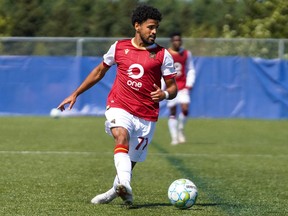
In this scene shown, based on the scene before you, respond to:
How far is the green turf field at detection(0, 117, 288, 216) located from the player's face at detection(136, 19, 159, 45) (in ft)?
5.42

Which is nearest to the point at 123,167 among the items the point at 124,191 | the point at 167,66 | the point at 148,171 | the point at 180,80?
the point at 124,191

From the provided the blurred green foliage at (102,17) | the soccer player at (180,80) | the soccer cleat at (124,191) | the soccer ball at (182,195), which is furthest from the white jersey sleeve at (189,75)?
the blurred green foliage at (102,17)

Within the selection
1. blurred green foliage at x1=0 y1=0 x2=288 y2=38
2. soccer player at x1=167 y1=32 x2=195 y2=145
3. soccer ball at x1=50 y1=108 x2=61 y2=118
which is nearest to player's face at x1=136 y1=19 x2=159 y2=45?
soccer player at x1=167 y1=32 x2=195 y2=145

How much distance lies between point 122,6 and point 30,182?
42543 millimetres

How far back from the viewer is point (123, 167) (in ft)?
24.8

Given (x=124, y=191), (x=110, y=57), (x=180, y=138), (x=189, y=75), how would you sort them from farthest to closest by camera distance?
(x=180, y=138), (x=189, y=75), (x=110, y=57), (x=124, y=191)

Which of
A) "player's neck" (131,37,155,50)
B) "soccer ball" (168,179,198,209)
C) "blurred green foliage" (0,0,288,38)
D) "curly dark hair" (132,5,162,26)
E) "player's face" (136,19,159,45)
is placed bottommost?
"blurred green foliage" (0,0,288,38)

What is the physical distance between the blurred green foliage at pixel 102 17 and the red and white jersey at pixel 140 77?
31209mm

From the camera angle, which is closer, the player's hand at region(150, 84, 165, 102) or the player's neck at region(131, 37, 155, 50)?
the player's hand at region(150, 84, 165, 102)

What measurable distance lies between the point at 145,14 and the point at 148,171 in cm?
408

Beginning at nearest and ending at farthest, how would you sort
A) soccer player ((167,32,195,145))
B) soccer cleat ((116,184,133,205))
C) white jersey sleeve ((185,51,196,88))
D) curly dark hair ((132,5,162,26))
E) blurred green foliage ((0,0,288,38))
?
soccer cleat ((116,184,133,205))
curly dark hair ((132,5,162,26))
white jersey sleeve ((185,51,196,88))
soccer player ((167,32,195,145))
blurred green foliage ((0,0,288,38))

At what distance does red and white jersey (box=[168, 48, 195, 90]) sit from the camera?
16250mm

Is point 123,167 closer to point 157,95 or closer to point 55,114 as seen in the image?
point 157,95

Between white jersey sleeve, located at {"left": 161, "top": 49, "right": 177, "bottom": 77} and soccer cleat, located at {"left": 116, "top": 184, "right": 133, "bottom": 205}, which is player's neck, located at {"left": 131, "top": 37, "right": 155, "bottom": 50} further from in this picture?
soccer cleat, located at {"left": 116, "top": 184, "right": 133, "bottom": 205}
